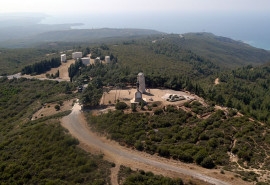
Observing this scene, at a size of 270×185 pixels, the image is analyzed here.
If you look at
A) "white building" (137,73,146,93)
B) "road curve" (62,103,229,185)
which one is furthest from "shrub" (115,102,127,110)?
"white building" (137,73,146,93)

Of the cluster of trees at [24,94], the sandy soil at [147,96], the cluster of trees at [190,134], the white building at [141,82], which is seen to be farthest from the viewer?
the cluster of trees at [24,94]

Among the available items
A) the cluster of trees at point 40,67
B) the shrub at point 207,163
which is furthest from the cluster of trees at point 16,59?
the shrub at point 207,163

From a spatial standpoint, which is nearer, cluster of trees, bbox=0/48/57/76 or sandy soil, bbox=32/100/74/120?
sandy soil, bbox=32/100/74/120

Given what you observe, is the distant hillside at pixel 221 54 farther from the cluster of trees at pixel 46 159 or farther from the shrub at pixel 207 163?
the shrub at pixel 207 163

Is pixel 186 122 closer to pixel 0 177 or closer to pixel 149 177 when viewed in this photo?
pixel 149 177

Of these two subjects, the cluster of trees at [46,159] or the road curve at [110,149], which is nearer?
the cluster of trees at [46,159]

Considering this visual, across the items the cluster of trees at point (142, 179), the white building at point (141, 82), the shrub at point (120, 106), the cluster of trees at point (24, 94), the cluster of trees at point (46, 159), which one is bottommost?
the cluster of trees at point (24, 94)

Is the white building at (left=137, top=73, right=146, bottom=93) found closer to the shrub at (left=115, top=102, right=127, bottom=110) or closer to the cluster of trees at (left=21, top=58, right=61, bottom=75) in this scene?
the shrub at (left=115, top=102, right=127, bottom=110)

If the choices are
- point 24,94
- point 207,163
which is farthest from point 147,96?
point 24,94

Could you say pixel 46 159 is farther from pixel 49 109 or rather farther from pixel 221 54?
pixel 221 54
